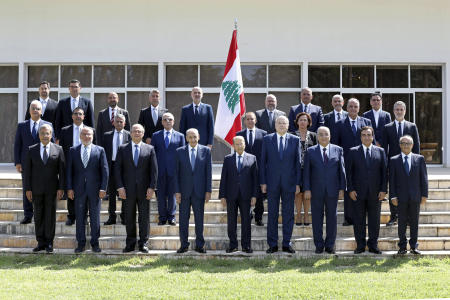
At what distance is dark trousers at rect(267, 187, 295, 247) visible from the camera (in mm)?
8008

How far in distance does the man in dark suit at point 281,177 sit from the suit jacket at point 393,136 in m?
1.79

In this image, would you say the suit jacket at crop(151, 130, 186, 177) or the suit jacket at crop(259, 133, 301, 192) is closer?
the suit jacket at crop(259, 133, 301, 192)

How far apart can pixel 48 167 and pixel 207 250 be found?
9.12 feet

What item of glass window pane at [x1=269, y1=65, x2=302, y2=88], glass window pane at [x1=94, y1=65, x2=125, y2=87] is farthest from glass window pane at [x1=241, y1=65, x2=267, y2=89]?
glass window pane at [x1=94, y1=65, x2=125, y2=87]

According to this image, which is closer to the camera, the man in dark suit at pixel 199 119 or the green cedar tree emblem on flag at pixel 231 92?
the man in dark suit at pixel 199 119

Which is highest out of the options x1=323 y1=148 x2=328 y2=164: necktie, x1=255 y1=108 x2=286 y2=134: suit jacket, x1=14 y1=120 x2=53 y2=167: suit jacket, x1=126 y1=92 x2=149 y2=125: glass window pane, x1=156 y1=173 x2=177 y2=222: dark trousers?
x1=126 y1=92 x2=149 y2=125: glass window pane

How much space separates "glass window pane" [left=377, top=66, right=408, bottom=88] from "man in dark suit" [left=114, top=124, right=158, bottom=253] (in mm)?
9335

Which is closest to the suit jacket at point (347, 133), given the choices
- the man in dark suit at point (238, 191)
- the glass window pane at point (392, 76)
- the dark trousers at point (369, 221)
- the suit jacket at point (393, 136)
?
the suit jacket at point (393, 136)

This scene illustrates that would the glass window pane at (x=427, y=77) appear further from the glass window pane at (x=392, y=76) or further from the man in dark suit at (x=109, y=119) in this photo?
the man in dark suit at (x=109, y=119)

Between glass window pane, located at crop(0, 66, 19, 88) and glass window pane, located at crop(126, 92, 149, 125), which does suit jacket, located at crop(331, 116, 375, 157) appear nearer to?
glass window pane, located at crop(126, 92, 149, 125)

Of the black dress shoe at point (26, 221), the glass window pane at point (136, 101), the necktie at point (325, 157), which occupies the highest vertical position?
the glass window pane at point (136, 101)

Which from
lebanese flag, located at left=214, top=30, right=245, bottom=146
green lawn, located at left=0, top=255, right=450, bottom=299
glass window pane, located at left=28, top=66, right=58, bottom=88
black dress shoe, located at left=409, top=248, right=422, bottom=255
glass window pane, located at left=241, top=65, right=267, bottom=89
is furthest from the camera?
glass window pane, located at left=28, top=66, right=58, bottom=88

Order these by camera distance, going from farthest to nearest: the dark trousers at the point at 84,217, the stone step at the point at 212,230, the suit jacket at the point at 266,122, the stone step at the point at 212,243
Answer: the suit jacket at the point at 266,122 < the stone step at the point at 212,230 < the stone step at the point at 212,243 < the dark trousers at the point at 84,217

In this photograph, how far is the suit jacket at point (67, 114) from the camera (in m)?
9.30
